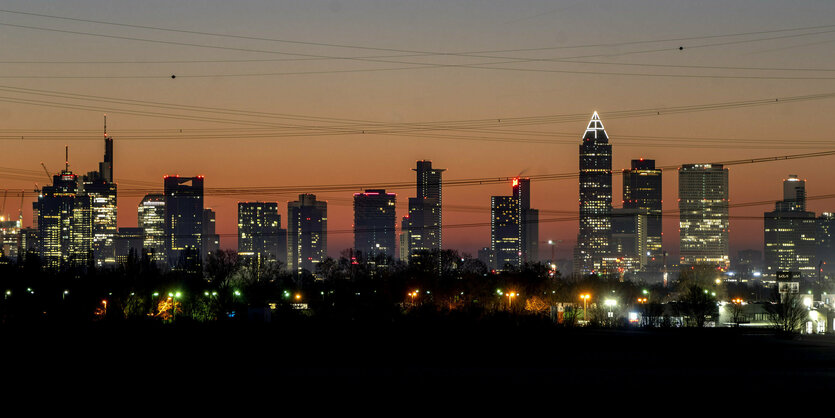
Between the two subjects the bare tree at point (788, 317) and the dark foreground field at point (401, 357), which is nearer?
the dark foreground field at point (401, 357)

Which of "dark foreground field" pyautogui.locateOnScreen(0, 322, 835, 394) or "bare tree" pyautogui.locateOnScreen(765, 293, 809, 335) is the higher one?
"dark foreground field" pyautogui.locateOnScreen(0, 322, 835, 394)

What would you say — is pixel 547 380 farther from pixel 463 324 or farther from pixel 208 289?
pixel 208 289

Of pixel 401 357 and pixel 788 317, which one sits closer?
pixel 401 357

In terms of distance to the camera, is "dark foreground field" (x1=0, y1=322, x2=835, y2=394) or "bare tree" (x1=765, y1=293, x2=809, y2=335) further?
"bare tree" (x1=765, y1=293, x2=809, y2=335)

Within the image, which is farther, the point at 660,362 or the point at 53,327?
the point at 53,327

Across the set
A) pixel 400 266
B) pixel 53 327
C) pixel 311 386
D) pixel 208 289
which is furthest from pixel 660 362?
pixel 400 266

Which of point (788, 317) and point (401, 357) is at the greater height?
point (401, 357)

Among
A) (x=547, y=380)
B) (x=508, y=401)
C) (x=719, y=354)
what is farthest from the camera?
(x=719, y=354)

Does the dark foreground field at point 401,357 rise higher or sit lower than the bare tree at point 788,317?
higher
